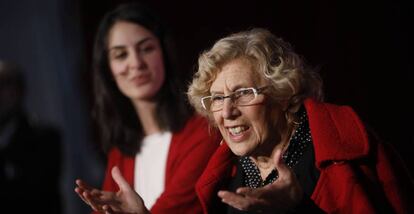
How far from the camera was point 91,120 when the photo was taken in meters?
3.40

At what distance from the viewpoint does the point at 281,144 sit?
5.92 ft

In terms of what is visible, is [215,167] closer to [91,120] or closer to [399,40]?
[399,40]

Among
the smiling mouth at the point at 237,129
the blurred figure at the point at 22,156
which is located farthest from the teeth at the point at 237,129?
the blurred figure at the point at 22,156

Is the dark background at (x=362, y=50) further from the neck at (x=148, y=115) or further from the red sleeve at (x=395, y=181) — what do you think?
the red sleeve at (x=395, y=181)

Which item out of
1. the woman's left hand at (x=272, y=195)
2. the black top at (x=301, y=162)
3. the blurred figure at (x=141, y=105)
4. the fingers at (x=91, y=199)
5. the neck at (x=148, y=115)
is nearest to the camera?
the woman's left hand at (x=272, y=195)

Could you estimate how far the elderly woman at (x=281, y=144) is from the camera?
157 cm

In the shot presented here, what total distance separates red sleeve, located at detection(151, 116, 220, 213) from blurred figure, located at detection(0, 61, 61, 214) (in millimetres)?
1222

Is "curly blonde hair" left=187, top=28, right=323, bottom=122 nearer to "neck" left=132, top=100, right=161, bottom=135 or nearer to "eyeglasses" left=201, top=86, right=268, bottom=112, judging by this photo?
"eyeglasses" left=201, top=86, right=268, bottom=112

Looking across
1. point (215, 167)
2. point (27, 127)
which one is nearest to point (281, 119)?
point (215, 167)

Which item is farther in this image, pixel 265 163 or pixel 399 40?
pixel 399 40

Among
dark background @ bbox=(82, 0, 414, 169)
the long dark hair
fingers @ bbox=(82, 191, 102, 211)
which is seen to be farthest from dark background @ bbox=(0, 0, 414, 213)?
fingers @ bbox=(82, 191, 102, 211)

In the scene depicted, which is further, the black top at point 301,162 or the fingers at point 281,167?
the black top at point 301,162

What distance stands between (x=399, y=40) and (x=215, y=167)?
0.97m

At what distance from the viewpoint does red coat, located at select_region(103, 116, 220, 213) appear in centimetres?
211
